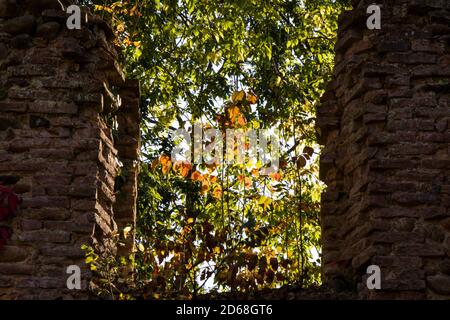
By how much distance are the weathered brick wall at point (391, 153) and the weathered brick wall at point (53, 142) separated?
1782 millimetres

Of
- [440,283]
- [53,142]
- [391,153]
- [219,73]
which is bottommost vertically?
[440,283]

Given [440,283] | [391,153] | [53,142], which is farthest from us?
[53,142]

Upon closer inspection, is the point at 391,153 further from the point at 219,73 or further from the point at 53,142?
the point at 219,73

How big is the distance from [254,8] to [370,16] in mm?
3984

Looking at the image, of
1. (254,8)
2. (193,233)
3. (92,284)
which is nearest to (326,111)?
(193,233)

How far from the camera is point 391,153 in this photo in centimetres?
781

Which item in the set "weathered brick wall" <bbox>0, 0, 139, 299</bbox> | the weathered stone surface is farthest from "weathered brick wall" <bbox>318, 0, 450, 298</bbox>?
"weathered brick wall" <bbox>0, 0, 139, 299</bbox>

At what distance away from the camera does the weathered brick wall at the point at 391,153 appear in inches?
295

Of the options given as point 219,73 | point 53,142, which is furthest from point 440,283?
point 219,73

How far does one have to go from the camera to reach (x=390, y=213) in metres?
7.63

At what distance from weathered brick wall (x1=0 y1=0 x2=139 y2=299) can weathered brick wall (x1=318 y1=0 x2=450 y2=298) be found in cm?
178

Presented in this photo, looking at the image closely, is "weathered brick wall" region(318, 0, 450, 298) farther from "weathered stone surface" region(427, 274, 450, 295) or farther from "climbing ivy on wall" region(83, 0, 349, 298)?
"climbing ivy on wall" region(83, 0, 349, 298)

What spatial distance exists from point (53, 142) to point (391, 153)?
8.13 feet

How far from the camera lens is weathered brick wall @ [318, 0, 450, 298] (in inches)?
295
